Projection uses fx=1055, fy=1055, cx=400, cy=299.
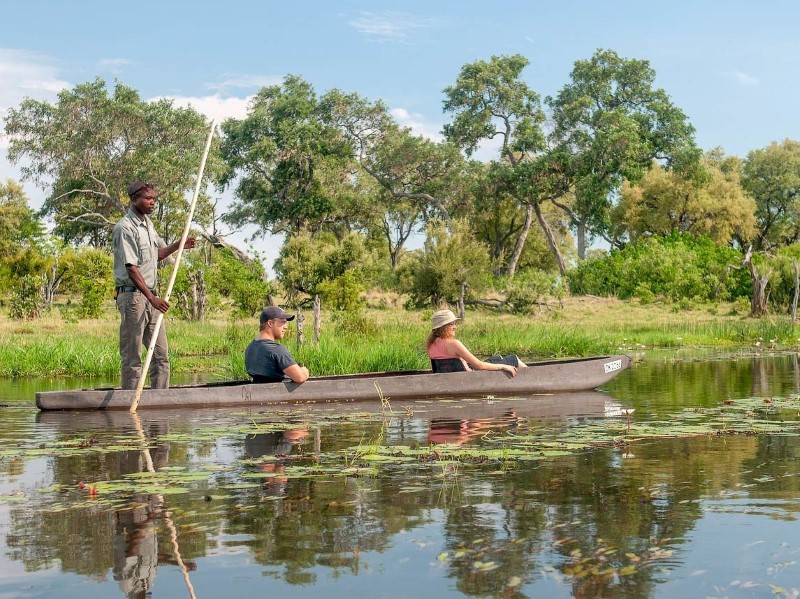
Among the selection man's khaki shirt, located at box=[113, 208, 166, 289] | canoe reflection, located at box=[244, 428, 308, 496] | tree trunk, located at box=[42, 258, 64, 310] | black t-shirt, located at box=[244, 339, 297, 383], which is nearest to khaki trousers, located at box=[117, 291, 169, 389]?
man's khaki shirt, located at box=[113, 208, 166, 289]

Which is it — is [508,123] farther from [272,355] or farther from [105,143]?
[272,355]

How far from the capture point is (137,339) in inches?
430

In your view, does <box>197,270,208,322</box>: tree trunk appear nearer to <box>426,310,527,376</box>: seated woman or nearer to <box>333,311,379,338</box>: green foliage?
<box>333,311,379,338</box>: green foliage

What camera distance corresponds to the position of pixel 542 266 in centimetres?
5819

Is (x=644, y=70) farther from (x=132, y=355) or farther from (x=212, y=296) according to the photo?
(x=132, y=355)

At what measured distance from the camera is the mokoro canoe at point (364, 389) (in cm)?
1122

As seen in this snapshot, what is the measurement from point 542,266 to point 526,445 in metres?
50.7

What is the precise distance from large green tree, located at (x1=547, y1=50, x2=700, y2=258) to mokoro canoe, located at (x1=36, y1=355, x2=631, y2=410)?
109ft

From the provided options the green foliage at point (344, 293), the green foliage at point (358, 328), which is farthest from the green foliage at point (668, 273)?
the green foliage at point (358, 328)

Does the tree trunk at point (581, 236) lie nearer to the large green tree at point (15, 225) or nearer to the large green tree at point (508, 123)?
the large green tree at point (508, 123)

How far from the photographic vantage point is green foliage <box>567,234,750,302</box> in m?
38.5

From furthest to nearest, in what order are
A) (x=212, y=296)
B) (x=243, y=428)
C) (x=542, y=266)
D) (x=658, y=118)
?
(x=542, y=266) < (x=658, y=118) < (x=212, y=296) < (x=243, y=428)

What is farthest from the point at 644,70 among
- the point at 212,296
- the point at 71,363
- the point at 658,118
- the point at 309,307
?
the point at 71,363

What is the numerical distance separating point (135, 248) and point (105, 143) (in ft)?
139
